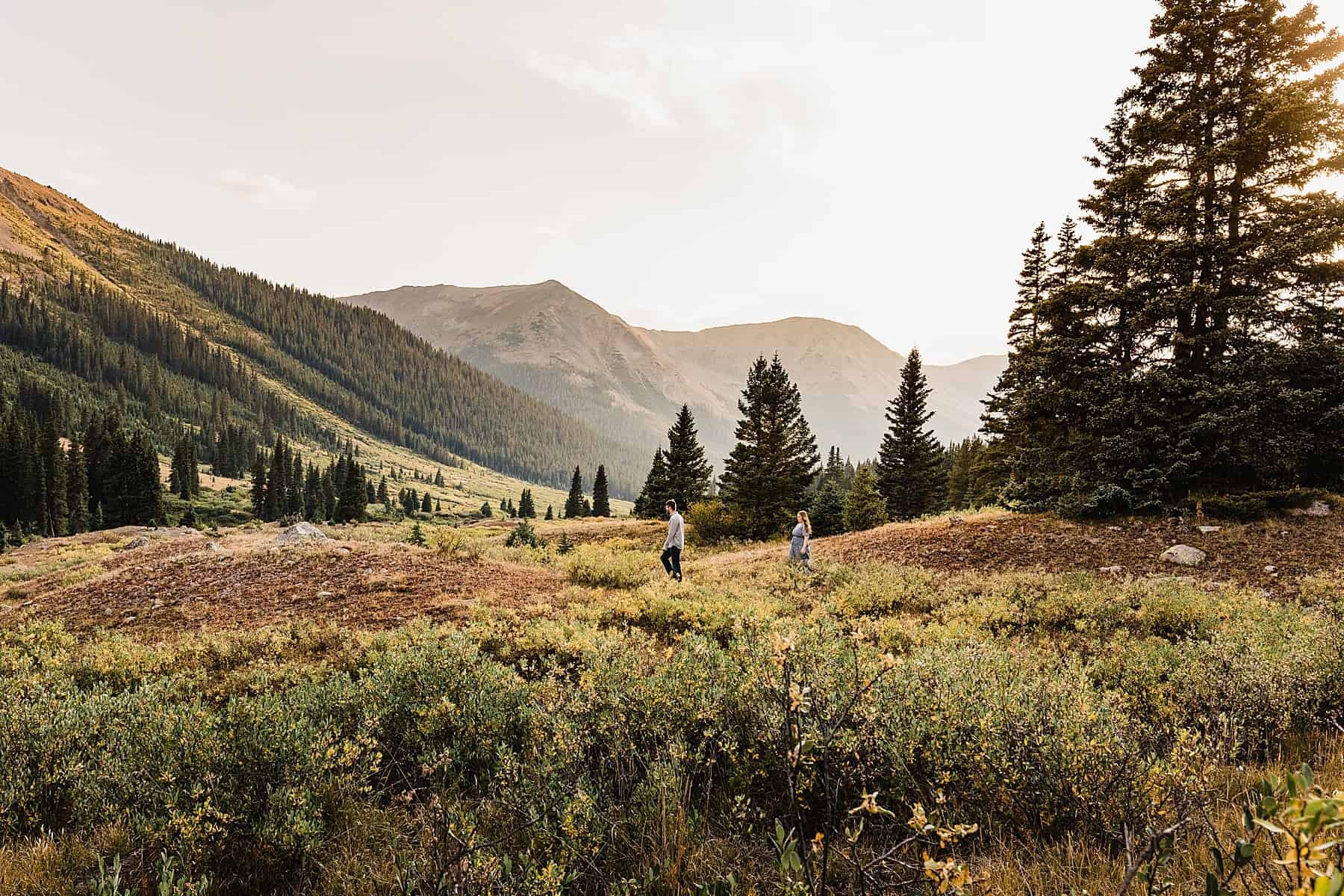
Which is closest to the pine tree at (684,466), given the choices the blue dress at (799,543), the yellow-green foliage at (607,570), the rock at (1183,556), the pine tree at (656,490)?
the pine tree at (656,490)

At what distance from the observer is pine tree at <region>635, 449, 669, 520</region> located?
48.7 meters

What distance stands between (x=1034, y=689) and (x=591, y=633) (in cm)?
514

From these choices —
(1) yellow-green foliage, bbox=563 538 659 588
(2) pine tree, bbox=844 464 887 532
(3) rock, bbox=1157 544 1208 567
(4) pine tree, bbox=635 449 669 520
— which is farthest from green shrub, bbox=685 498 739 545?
(3) rock, bbox=1157 544 1208 567

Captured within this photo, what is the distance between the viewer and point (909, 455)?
41312 millimetres

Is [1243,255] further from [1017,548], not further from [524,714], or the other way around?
[524,714]

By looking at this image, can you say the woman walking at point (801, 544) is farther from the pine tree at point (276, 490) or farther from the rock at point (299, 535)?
the pine tree at point (276, 490)

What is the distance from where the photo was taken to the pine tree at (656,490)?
160ft

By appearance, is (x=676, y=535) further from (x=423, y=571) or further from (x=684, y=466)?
(x=684, y=466)

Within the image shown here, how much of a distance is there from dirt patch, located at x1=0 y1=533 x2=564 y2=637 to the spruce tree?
109 feet

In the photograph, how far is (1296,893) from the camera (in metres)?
0.76

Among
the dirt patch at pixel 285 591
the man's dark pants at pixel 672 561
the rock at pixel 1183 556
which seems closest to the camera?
the dirt patch at pixel 285 591

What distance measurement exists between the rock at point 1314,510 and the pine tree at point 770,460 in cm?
1893

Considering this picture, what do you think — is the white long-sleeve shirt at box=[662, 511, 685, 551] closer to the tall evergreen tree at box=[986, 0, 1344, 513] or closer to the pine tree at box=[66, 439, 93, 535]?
the tall evergreen tree at box=[986, 0, 1344, 513]

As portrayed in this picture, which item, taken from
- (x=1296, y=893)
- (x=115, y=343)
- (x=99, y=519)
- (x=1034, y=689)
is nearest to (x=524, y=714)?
(x=1034, y=689)
